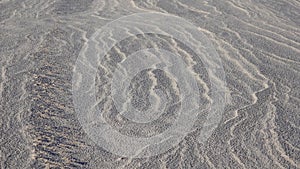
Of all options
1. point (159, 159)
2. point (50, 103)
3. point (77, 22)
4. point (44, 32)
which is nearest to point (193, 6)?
point (77, 22)

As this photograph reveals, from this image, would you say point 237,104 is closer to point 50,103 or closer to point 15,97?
point 50,103

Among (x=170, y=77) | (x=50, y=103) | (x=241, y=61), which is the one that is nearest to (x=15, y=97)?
(x=50, y=103)

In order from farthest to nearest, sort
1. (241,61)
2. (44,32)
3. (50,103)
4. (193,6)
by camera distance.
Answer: (193,6) → (44,32) → (241,61) → (50,103)

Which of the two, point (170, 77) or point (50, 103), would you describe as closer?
point (50, 103)

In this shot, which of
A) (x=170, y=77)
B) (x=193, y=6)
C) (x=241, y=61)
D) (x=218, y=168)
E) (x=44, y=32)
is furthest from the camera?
(x=193, y=6)

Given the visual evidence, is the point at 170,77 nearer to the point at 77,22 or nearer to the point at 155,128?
the point at 155,128

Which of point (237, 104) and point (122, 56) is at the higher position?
point (237, 104)
